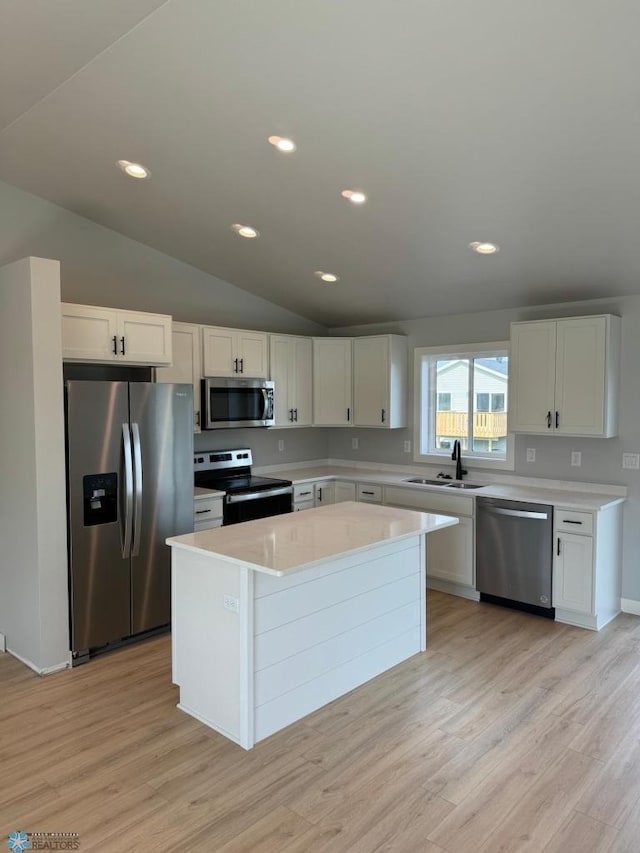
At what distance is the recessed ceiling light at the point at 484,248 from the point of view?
12.6ft

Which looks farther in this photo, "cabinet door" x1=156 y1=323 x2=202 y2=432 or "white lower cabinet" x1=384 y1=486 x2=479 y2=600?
"white lower cabinet" x1=384 y1=486 x2=479 y2=600

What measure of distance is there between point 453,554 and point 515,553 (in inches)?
21.0

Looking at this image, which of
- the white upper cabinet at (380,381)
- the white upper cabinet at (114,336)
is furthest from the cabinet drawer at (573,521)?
the white upper cabinet at (114,336)

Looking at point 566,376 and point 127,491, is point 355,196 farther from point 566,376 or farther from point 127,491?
point 127,491

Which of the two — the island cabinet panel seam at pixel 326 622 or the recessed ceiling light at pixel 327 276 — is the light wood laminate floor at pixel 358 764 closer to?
the island cabinet panel seam at pixel 326 622

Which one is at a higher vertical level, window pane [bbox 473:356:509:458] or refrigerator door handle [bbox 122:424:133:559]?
window pane [bbox 473:356:509:458]

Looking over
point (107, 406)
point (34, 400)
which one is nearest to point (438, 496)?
point (107, 406)

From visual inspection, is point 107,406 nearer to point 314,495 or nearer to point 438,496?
point 314,495

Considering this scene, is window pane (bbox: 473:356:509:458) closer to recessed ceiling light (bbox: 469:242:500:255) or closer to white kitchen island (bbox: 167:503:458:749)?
recessed ceiling light (bbox: 469:242:500:255)

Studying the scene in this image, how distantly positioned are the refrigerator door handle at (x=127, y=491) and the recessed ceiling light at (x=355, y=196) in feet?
6.37

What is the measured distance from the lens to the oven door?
4.57 metres

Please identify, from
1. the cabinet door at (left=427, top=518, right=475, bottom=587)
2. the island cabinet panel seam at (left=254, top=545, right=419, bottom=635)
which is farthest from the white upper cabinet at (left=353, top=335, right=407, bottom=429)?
the island cabinet panel seam at (left=254, top=545, right=419, bottom=635)

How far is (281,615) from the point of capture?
2.83 metres

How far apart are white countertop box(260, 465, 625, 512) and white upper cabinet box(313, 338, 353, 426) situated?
0.53m
